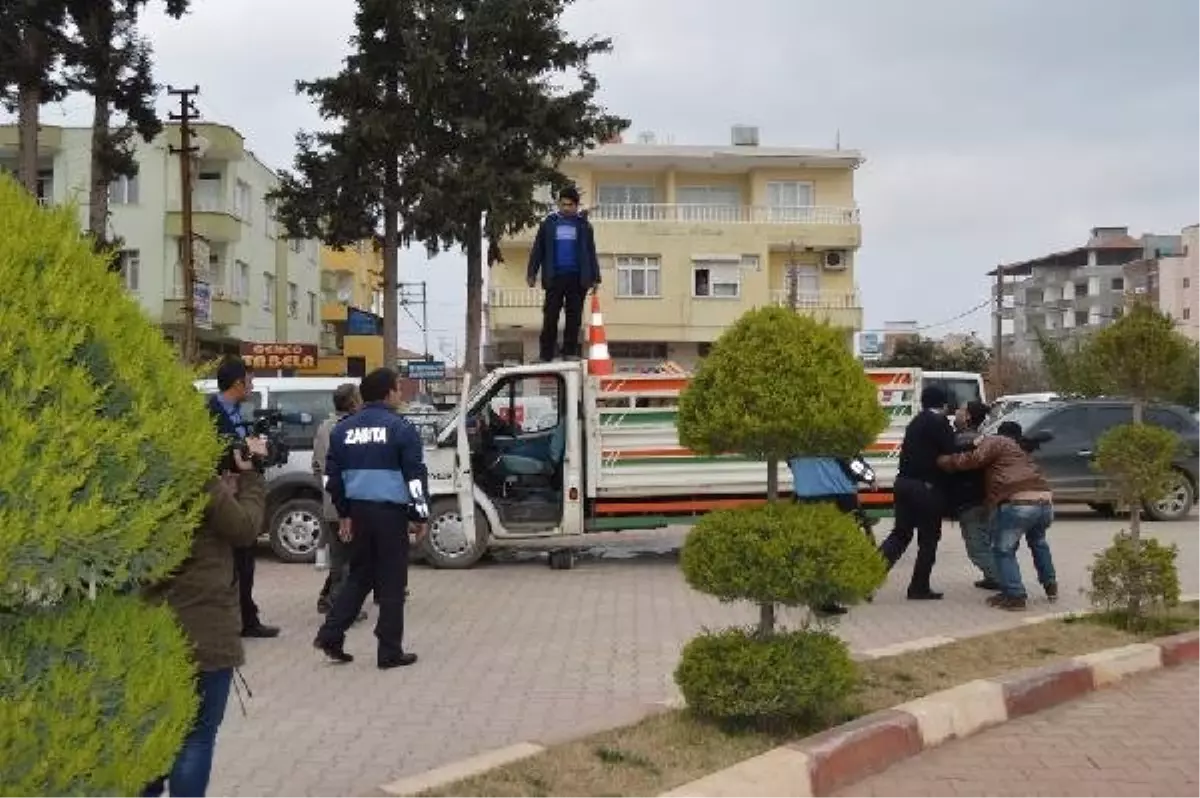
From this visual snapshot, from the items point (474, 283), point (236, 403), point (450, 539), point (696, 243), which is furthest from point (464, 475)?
point (696, 243)

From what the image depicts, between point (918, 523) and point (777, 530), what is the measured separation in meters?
5.04

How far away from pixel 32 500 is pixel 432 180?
75.5 feet

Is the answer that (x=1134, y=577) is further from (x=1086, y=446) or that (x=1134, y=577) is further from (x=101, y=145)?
(x=101, y=145)

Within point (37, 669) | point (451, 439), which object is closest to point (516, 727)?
point (37, 669)

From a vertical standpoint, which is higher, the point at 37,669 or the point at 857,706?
the point at 37,669

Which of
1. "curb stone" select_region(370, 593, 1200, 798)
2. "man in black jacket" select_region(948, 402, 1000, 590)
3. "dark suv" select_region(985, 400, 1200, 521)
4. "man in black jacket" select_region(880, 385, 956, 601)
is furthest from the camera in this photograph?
"dark suv" select_region(985, 400, 1200, 521)

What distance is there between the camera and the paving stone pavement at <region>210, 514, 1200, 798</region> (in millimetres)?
5695

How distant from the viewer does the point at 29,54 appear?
20375 mm

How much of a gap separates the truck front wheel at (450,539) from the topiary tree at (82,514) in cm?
959

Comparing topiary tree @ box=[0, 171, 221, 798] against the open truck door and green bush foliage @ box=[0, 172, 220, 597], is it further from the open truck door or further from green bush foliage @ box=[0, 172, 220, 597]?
the open truck door

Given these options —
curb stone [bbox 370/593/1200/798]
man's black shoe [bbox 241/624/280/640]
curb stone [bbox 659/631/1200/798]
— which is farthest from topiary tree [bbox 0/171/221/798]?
man's black shoe [bbox 241/624/280/640]

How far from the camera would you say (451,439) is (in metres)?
12.2

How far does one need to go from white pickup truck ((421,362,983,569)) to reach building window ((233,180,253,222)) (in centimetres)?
3534

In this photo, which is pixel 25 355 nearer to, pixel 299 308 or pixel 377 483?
pixel 377 483
